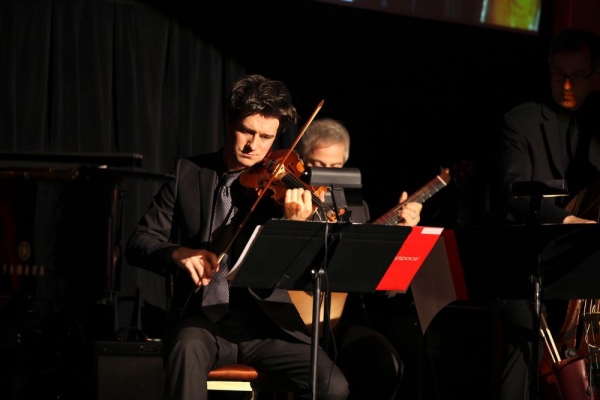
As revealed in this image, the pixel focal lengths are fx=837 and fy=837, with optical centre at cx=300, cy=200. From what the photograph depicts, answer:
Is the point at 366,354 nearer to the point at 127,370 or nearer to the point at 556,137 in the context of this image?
the point at 127,370

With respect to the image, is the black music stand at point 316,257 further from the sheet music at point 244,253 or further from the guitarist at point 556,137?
the guitarist at point 556,137

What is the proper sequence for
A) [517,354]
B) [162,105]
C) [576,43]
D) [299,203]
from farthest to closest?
[162,105] → [576,43] → [517,354] → [299,203]

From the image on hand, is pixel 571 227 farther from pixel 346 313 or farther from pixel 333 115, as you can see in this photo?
pixel 333 115

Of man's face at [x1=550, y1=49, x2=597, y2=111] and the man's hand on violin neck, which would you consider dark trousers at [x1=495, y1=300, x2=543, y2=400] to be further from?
the man's hand on violin neck

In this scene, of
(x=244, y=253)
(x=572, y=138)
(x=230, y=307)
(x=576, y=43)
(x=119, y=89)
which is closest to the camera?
(x=244, y=253)

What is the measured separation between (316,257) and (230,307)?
22.3 inches

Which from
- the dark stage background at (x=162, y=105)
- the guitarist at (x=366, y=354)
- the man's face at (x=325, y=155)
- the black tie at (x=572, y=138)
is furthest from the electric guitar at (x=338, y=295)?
the black tie at (x=572, y=138)

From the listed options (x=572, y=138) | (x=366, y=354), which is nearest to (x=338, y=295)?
(x=366, y=354)

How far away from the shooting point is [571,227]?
2.62m

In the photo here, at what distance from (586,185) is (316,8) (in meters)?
2.02

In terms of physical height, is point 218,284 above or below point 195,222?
below

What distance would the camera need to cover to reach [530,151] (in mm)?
3422

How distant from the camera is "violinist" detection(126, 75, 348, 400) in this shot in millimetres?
2912

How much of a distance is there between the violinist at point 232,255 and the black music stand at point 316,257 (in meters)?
0.29
